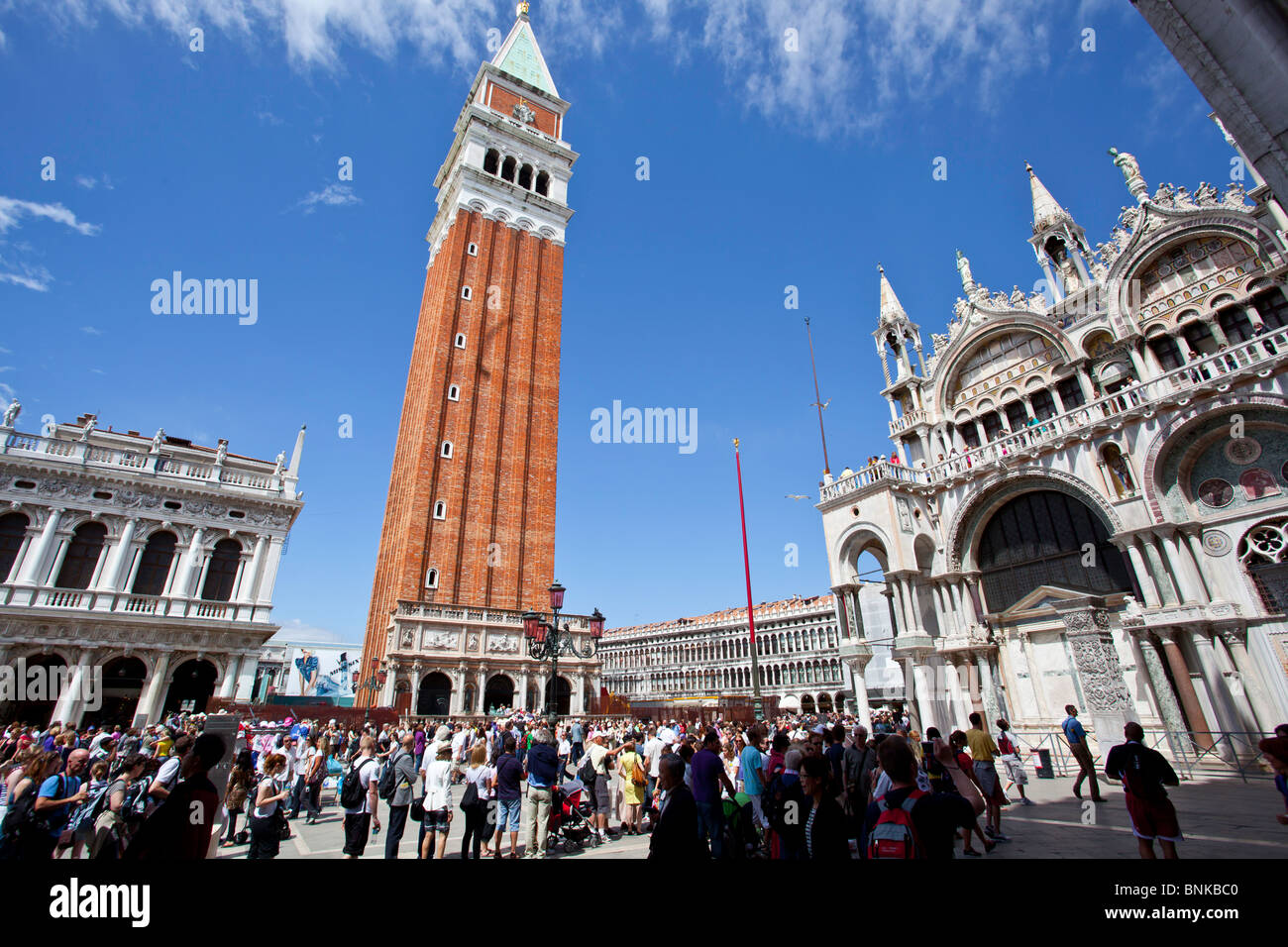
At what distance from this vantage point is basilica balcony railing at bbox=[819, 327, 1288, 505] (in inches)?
531

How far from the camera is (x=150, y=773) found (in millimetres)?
7879

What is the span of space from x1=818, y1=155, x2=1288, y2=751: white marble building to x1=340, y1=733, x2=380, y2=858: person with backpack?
48.6 ft

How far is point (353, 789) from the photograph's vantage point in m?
Answer: 7.20

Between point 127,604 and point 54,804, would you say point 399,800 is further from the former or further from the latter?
point 127,604

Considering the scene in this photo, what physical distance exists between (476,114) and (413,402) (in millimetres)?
22105

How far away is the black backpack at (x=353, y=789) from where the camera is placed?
23.5ft

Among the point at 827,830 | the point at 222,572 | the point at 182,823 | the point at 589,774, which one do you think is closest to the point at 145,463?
the point at 222,572

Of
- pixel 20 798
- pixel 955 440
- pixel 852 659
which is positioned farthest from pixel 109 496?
pixel 955 440

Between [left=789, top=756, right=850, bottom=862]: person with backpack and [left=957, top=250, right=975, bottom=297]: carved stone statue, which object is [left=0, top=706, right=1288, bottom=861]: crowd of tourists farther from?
[left=957, top=250, right=975, bottom=297]: carved stone statue

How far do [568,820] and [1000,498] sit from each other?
16.6 metres

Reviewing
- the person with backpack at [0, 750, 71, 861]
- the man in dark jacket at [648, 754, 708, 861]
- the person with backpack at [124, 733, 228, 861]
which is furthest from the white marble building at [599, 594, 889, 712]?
the person with backpack at [124, 733, 228, 861]

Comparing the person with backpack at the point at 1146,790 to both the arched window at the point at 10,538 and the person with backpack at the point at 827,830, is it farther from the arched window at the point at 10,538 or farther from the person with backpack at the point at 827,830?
the arched window at the point at 10,538

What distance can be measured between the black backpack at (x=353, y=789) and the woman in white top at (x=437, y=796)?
83cm

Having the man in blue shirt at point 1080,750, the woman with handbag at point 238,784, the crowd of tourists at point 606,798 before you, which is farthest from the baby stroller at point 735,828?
the woman with handbag at point 238,784
